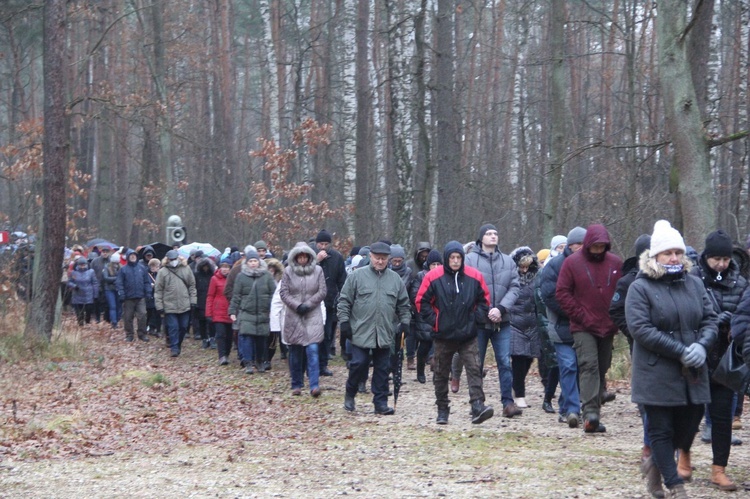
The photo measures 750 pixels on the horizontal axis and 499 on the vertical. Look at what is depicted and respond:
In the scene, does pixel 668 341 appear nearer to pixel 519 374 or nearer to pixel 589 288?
pixel 589 288

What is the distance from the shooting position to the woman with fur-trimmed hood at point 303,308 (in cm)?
1402

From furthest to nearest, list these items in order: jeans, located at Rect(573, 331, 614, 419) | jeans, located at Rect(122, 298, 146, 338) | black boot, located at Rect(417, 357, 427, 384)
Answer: jeans, located at Rect(122, 298, 146, 338), black boot, located at Rect(417, 357, 427, 384), jeans, located at Rect(573, 331, 614, 419)

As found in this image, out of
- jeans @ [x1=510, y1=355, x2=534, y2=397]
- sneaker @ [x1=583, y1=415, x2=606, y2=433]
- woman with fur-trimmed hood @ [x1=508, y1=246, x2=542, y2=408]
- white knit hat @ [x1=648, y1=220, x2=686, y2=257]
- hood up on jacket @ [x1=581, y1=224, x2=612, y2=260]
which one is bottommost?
sneaker @ [x1=583, y1=415, x2=606, y2=433]

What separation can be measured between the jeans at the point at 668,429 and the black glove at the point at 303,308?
23.4 feet

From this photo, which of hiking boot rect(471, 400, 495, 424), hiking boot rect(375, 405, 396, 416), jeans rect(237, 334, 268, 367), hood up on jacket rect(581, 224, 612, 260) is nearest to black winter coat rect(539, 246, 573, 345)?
hood up on jacket rect(581, 224, 612, 260)

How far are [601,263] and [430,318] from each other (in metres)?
2.03

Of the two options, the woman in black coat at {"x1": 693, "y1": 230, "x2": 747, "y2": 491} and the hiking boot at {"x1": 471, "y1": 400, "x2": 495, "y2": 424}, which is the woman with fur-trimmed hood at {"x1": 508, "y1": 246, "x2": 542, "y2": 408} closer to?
the hiking boot at {"x1": 471, "y1": 400, "x2": 495, "y2": 424}

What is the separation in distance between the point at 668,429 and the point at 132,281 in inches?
642

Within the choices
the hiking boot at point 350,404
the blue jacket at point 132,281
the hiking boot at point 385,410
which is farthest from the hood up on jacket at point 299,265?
the blue jacket at point 132,281

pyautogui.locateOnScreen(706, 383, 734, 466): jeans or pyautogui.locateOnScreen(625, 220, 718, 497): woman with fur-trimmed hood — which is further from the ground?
pyautogui.locateOnScreen(625, 220, 718, 497): woman with fur-trimmed hood

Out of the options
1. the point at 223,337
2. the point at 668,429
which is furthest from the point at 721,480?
the point at 223,337

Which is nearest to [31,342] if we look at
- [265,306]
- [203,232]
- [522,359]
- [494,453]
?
[265,306]

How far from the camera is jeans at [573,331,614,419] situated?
33.8ft

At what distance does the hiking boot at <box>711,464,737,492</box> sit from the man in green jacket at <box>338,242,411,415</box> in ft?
16.5
